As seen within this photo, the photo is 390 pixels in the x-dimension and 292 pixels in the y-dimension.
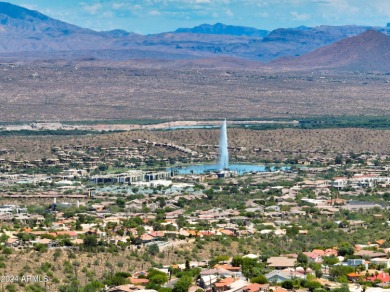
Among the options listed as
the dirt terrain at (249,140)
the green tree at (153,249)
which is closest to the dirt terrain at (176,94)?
the dirt terrain at (249,140)

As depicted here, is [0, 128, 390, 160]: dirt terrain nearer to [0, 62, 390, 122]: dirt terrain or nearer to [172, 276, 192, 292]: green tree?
[0, 62, 390, 122]: dirt terrain

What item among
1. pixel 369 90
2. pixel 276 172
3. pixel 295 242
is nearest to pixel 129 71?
pixel 369 90

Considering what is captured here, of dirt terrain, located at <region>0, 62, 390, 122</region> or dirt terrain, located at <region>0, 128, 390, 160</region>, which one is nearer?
dirt terrain, located at <region>0, 128, 390, 160</region>

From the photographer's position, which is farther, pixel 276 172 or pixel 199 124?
pixel 199 124

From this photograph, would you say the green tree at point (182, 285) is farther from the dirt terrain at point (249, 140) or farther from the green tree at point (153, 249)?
the dirt terrain at point (249, 140)

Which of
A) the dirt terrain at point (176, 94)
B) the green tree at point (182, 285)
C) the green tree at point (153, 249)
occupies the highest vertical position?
the green tree at point (182, 285)

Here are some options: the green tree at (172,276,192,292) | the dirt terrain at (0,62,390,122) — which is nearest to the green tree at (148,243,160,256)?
the green tree at (172,276,192,292)

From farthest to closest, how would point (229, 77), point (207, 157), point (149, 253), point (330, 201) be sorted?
point (229, 77), point (207, 157), point (330, 201), point (149, 253)

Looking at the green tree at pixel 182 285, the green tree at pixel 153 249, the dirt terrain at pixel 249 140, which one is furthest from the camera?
the dirt terrain at pixel 249 140

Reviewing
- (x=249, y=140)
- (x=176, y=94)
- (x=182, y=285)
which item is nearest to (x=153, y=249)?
(x=182, y=285)

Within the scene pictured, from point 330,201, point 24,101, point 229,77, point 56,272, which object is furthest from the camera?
point 229,77

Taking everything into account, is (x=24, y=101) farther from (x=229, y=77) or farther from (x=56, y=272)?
(x=56, y=272)
